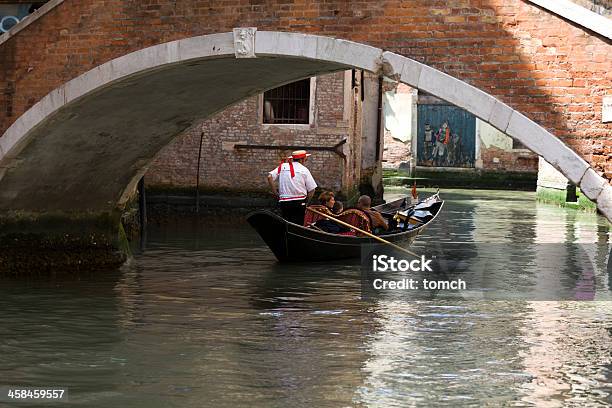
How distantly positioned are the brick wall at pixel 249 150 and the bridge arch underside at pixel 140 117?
4075 mm

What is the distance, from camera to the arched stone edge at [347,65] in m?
7.05

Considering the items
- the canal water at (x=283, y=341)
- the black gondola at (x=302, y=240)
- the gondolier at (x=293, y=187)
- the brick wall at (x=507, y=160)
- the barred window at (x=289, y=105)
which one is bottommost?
the canal water at (x=283, y=341)

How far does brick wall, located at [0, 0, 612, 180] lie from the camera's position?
7.13m

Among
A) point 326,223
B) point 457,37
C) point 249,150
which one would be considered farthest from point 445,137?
point 457,37

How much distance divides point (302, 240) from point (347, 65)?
3112 mm

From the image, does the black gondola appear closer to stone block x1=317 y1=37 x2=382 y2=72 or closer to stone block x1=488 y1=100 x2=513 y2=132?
stone block x1=317 y1=37 x2=382 y2=72

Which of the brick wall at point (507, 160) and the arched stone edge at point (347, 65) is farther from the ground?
the arched stone edge at point (347, 65)

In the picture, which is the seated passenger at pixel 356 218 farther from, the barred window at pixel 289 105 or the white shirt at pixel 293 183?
the barred window at pixel 289 105

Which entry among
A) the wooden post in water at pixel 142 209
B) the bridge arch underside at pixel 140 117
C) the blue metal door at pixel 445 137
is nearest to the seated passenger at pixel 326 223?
the bridge arch underside at pixel 140 117

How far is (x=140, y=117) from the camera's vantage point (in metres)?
9.95

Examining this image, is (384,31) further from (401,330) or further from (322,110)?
(322,110)

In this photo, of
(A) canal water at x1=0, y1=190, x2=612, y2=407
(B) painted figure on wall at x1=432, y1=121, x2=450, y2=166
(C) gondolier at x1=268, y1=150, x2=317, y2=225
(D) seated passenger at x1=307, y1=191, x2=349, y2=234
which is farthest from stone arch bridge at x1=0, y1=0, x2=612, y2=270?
(B) painted figure on wall at x1=432, y1=121, x2=450, y2=166

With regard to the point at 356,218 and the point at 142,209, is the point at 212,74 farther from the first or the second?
the point at 142,209

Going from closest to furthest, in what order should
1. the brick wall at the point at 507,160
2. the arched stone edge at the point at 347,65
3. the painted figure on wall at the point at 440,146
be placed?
the arched stone edge at the point at 347,65 < the brick wall at the point at 507,160 < the painted figure on wall at the point at 440,146
